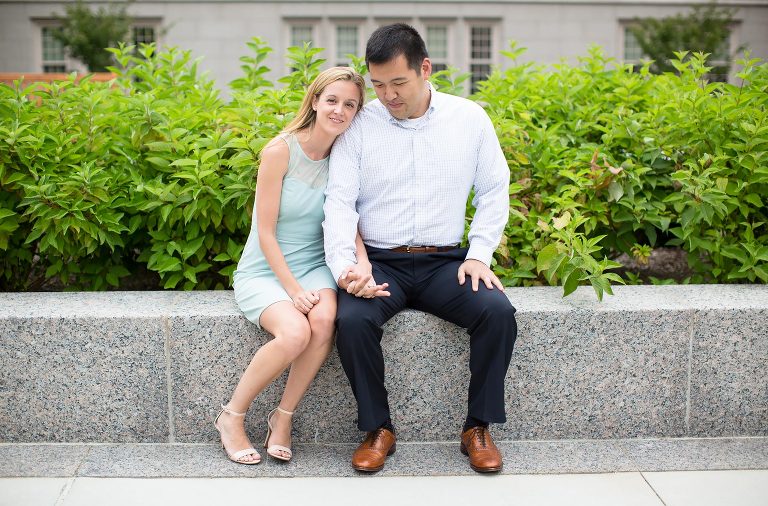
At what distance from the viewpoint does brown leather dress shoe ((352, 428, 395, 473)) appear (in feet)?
11.1

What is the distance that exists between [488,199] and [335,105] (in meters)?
0.81

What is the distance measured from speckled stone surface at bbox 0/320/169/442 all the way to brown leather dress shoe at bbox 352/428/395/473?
909 mm

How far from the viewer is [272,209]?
11.6 ft

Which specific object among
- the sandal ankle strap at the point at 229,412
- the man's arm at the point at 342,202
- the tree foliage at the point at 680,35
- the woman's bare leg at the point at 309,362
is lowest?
the sandal ankle strap at the point at 229,412

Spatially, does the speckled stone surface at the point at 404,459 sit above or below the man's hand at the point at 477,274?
below

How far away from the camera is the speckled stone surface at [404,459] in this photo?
3416 millimetres

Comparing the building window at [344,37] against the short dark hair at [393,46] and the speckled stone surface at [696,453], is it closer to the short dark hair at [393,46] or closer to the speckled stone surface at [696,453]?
the short dark hair at [393,46]

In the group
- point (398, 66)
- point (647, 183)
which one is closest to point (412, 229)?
point (398, 66)

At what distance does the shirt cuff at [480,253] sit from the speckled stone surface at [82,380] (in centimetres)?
140

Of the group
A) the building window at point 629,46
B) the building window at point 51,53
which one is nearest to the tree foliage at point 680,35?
the building window at point 629,46

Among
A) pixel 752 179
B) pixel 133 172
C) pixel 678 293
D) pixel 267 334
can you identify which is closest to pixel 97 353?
pixel 267 334

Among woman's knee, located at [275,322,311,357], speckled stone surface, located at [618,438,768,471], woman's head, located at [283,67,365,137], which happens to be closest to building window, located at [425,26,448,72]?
woman's head, located at [283,67,365,137]

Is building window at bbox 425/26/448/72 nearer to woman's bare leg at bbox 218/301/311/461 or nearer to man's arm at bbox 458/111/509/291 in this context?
man's arm at bbox 458/111/509/291

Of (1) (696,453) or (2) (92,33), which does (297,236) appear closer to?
(1) (696,453)
